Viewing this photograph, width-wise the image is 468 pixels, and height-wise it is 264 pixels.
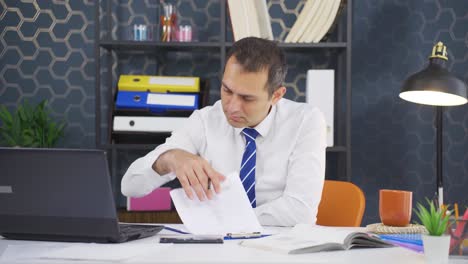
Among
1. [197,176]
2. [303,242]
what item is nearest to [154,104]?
[197,176]

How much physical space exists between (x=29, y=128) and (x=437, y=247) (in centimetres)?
241

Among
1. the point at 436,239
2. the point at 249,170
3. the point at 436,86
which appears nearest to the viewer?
the point at 436,239

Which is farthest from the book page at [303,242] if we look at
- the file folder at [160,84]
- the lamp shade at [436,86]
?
the file folder at [160,84]

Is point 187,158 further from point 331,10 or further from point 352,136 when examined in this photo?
point 352,136

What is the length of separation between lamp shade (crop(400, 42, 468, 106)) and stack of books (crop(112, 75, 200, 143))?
101cm

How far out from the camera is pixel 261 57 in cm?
218

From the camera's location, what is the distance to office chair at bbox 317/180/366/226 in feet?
7.31

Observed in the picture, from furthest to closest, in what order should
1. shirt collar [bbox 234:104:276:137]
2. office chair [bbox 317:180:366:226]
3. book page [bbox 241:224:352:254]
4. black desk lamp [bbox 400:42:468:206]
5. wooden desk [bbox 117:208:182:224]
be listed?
wooden desk [bbox 117:208:182:224] → black desk lamp [bbox 400:42:468:206] → shirt collar [bbox 234:104:276:137] → office chair [bbox 317:180:366:226] → book page [bbox 241:224:352:254]

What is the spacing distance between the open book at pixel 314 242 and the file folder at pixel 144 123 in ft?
5.44

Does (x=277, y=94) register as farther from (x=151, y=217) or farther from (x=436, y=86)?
(x=151, y=217)

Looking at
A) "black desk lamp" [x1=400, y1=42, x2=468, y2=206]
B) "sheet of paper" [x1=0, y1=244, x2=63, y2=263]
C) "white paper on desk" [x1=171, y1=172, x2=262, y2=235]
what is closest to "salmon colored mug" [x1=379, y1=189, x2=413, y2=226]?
"white paper on desk" [x1=171, y1=172, x2=262, y2=235]

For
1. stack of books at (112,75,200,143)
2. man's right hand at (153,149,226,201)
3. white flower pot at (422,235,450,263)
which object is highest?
stack of books at (112,75,200,143)

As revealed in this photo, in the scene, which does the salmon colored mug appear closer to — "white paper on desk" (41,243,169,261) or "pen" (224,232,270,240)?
"pen" (224,232,270,240)

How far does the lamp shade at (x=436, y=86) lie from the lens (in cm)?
286
